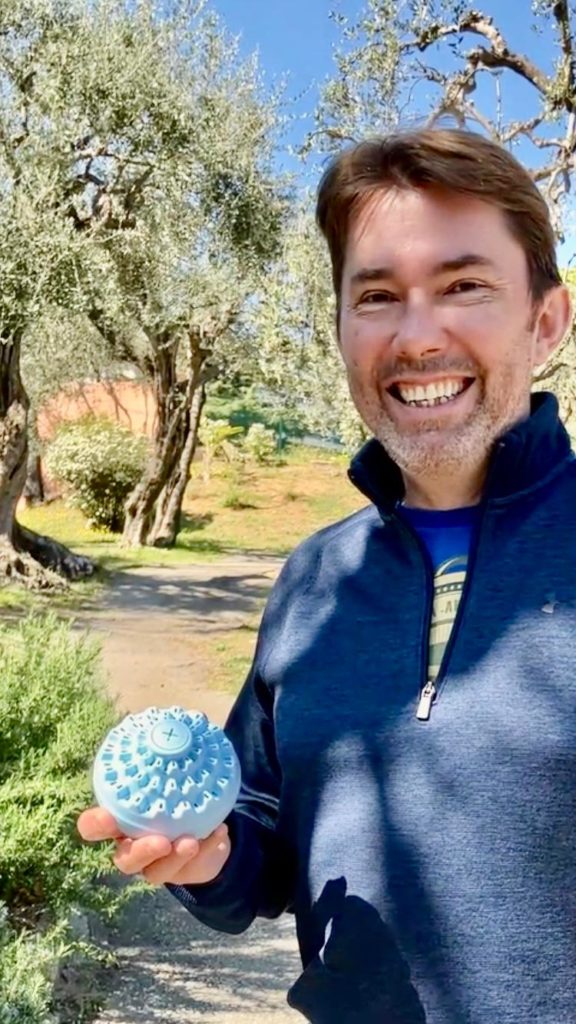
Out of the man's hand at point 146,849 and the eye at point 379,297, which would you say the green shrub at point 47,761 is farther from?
Result: the eye at point 379,297

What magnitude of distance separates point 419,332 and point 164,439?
1567 cm

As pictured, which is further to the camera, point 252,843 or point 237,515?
point 237,515

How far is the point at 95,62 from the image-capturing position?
10133 millimetres

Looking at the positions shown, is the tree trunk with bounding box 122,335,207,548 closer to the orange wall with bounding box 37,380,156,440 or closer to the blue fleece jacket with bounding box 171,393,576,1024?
the orange wall with bounding box 37,380,156,440

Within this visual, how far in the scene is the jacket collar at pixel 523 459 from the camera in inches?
50.6

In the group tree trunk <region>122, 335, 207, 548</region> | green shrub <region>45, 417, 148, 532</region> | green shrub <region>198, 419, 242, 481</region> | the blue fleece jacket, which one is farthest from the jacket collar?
green shrub <region>198, 419, 242, 481</region>

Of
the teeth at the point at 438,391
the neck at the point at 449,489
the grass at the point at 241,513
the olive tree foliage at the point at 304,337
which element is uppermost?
the teeth at the point at 438,391

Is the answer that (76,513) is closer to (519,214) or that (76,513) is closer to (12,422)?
(12,422)

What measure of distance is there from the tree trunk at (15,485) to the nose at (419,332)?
395 inches

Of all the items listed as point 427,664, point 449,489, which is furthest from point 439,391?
point 427,664

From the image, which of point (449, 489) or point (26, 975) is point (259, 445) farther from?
point (449, 489)

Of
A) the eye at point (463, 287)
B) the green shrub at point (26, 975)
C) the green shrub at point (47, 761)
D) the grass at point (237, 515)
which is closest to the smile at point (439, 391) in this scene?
the eye at point (463, 287)

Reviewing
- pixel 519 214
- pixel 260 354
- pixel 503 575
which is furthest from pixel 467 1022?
pixel 260 354

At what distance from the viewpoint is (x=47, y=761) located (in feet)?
11.5
